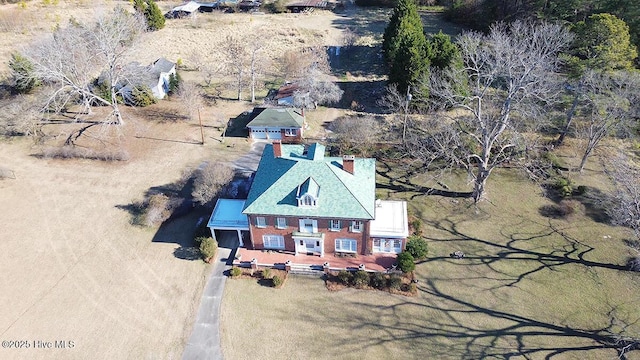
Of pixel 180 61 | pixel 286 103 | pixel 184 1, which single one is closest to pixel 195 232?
pixel 286 103

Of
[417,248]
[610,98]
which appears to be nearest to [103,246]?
[417,248]

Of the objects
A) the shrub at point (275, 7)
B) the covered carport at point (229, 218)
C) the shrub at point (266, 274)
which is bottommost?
the shrub at point (266, 274)

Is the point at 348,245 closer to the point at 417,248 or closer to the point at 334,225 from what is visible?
the point at 334,225

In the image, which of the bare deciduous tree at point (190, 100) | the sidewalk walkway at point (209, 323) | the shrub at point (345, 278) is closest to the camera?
the sidewalk walkway at point (209, 323)

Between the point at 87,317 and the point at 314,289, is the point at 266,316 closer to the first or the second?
the point at 314,289

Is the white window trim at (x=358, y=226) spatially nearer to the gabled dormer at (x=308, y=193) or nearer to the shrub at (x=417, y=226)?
the gabled dormer at (x=308, y=193)

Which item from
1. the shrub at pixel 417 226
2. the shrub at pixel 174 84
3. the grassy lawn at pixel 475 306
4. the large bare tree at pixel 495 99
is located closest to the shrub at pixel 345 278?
the grassy lawn at pixel 475 306

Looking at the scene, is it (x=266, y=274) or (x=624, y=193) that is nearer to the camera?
(x=266, y=274)
